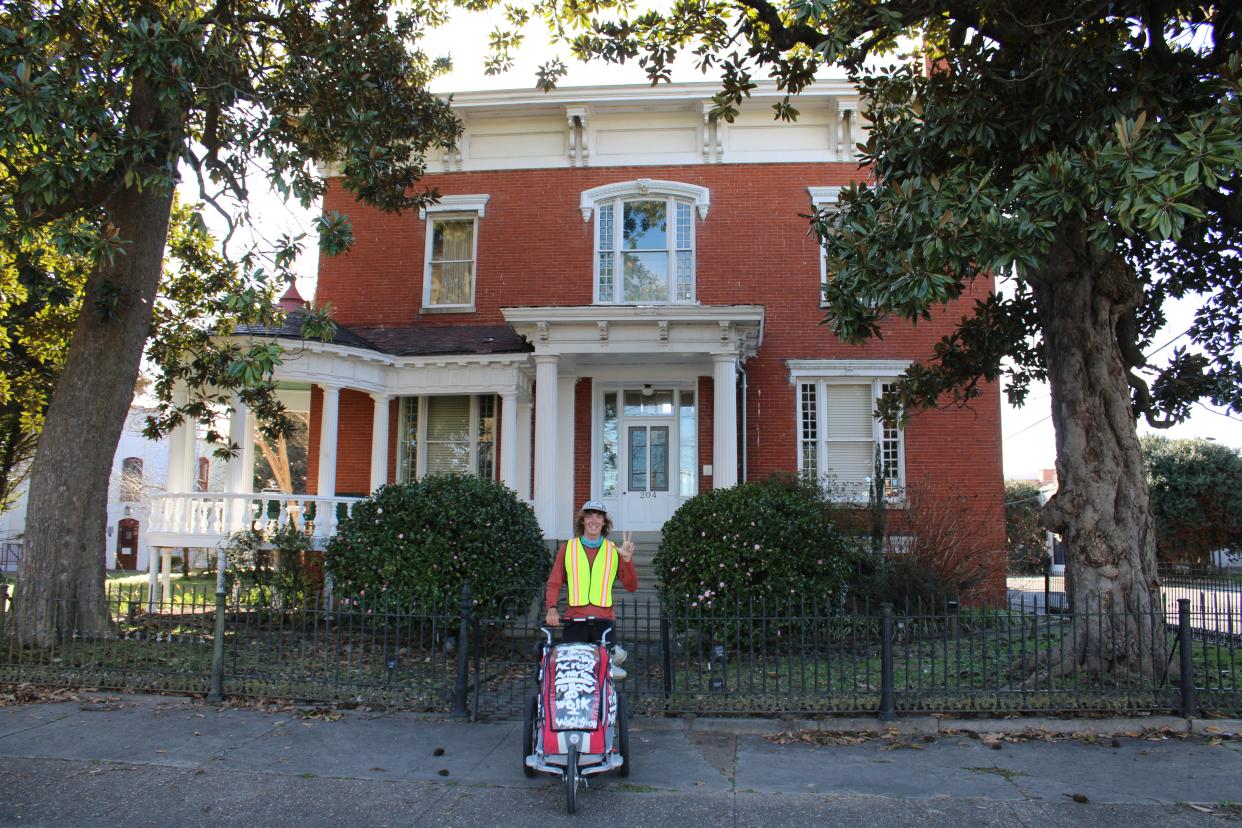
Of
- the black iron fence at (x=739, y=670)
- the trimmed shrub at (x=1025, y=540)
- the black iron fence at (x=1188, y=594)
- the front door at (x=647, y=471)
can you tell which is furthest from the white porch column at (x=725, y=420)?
the trimmed shrub at (x=1025, y=540)

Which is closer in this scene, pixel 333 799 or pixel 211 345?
pixel 333 799

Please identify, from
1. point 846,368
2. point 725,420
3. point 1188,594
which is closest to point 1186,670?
point 725,420

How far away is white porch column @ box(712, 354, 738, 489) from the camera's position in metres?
13.6

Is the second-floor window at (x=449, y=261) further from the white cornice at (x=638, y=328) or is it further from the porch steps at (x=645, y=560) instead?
the porch steps at (x=645, y=560)

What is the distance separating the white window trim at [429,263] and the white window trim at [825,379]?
6123 mm

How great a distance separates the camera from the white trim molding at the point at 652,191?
16.0 meters

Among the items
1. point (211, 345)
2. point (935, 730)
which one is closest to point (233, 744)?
point (935, 730)

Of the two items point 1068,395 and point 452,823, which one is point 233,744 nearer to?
point 452,823

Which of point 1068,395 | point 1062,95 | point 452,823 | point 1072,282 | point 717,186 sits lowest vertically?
point 452,823

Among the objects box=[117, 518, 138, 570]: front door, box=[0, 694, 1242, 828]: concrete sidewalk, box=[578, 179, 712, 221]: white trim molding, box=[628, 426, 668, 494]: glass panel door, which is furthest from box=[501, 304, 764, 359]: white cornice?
box=[117, 518, 138, 570]: front door

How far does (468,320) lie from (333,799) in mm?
11760

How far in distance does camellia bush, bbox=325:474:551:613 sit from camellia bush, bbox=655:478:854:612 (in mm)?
1629

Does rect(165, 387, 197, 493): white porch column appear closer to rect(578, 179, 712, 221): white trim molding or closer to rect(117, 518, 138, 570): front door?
rect(578, 179, 712, 221): white trim molding

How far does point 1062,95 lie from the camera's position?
23.3ft
